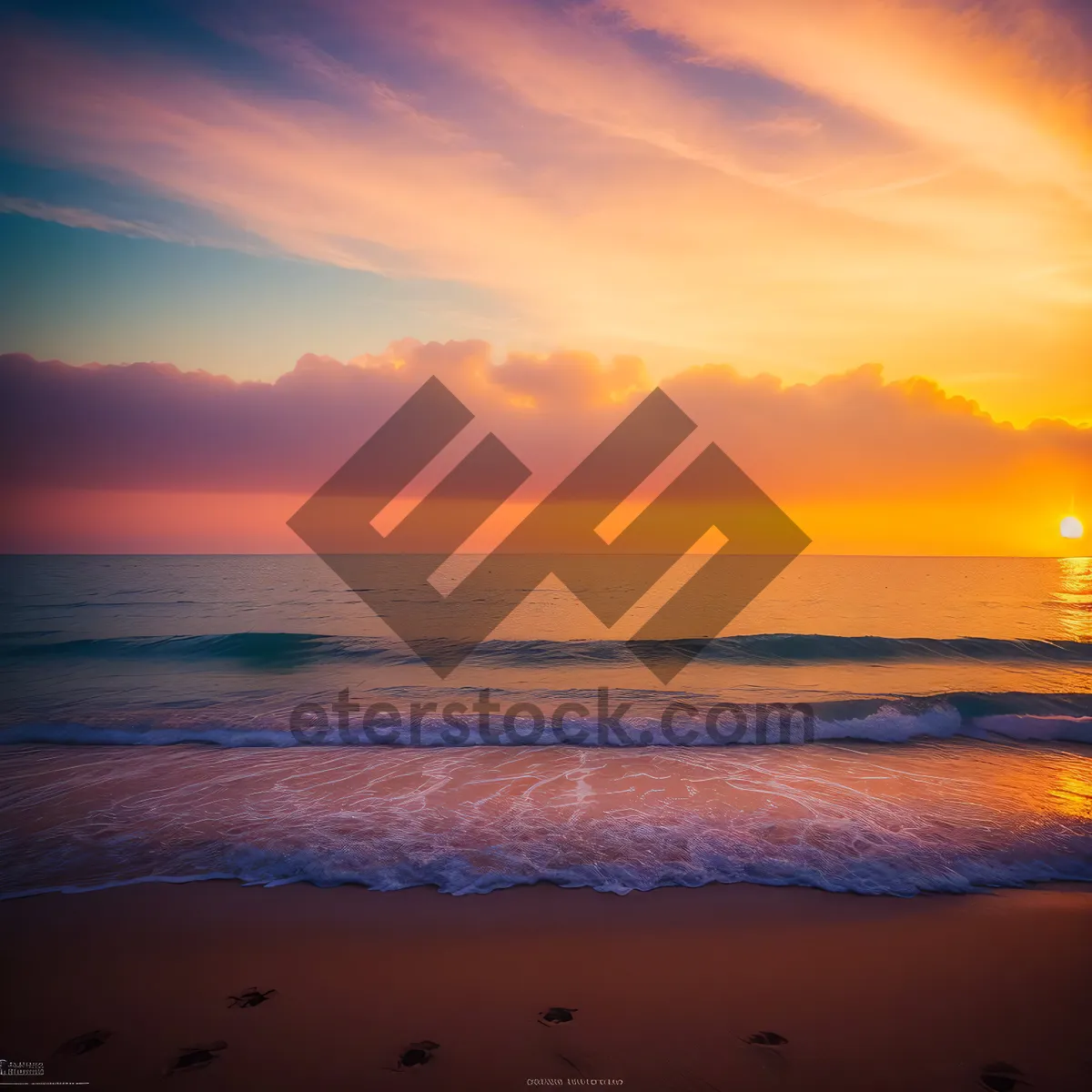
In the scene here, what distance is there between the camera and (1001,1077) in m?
3.62

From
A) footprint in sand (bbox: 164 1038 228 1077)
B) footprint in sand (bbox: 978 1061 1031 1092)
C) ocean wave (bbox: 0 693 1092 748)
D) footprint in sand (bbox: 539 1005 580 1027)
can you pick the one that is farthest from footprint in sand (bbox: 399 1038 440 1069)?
ocean wave (bbox: 0 693 1092 748)

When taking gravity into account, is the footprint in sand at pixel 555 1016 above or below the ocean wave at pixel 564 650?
above

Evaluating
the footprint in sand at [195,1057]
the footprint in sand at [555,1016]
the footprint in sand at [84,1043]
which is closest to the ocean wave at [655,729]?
the footprint in sand at [555,1016]

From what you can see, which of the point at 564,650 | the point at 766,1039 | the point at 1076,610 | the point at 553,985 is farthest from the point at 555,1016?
the point at 1076,610

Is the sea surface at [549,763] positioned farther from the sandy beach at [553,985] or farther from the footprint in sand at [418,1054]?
the footprint in sand at [418,1054]

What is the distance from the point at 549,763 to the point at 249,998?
5.94 metres

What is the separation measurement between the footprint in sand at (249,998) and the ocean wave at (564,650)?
49.4 feet

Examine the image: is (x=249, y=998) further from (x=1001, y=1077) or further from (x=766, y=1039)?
(x=1001, y=1077)

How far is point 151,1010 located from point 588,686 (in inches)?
500

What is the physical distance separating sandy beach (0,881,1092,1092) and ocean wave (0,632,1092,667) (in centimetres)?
1414

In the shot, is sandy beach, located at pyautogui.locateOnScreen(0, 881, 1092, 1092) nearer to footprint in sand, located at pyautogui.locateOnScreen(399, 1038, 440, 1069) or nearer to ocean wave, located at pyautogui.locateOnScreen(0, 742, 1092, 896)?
footprint in sand, located at pyautogui.locateOnScreen(399, 1038, 440, 1069)

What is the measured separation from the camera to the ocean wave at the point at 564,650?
2014 centimetres

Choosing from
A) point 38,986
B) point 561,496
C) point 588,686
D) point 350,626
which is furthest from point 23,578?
point 38,986

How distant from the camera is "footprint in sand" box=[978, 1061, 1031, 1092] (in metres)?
3.54
